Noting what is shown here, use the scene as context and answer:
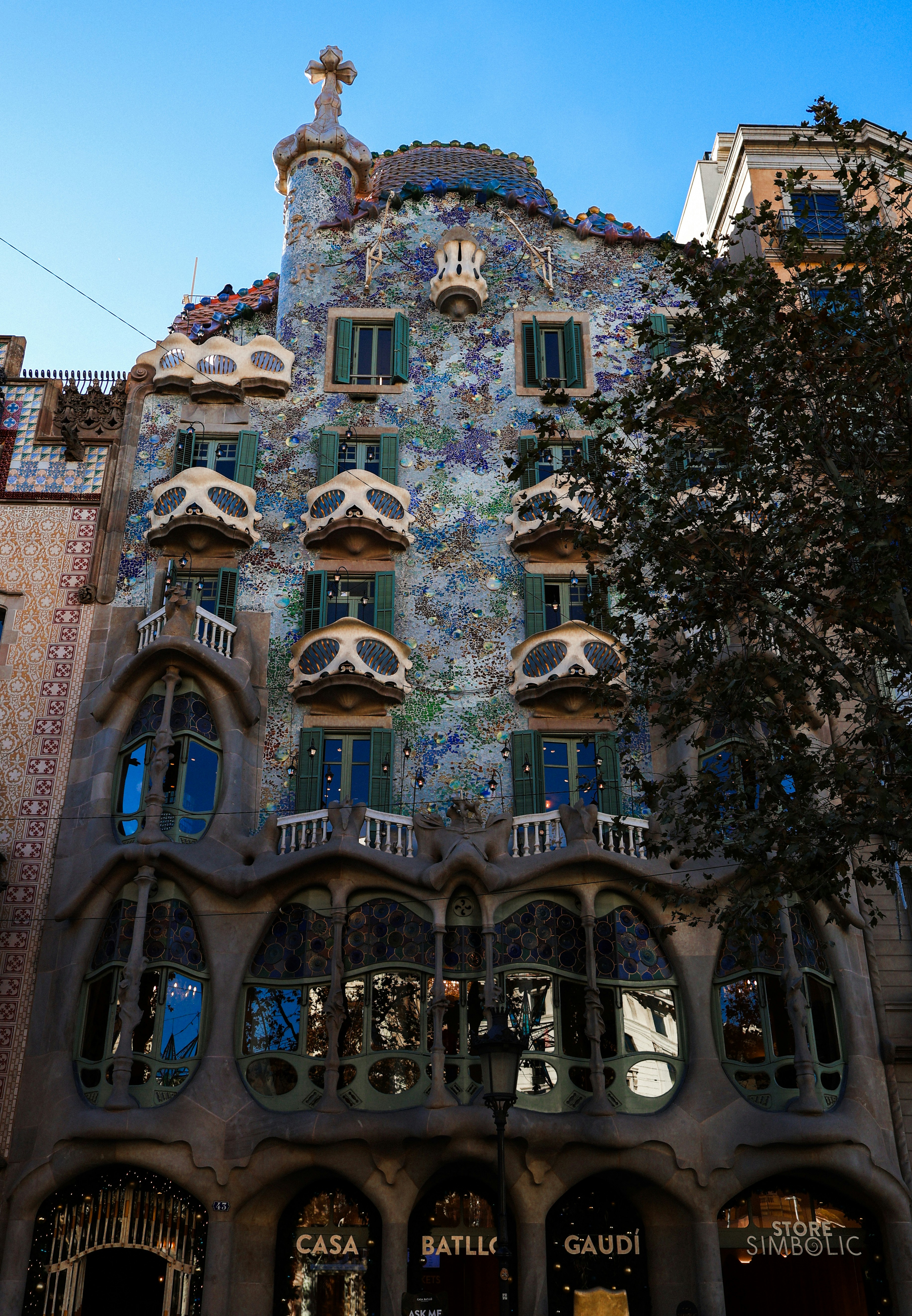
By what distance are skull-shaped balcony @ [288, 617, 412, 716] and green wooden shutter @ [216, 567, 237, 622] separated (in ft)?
5.69

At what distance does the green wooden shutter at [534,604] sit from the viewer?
24078 mm

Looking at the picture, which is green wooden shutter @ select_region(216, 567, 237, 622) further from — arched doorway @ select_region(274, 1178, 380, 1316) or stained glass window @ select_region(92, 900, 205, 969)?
arched doorway @ select_region(274, 1178, 380, 1316)

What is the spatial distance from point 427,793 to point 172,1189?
7.88m

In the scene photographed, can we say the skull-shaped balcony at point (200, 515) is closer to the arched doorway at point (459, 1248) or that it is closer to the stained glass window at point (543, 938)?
the stained glass window at point (543, 938)

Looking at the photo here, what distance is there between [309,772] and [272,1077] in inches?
214

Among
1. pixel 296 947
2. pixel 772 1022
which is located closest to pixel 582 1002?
pixel 772 1022

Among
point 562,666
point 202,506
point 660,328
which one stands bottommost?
point 562,666

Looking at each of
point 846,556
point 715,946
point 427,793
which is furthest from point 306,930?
point 846,556

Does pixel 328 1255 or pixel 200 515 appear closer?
pixel 328 1255

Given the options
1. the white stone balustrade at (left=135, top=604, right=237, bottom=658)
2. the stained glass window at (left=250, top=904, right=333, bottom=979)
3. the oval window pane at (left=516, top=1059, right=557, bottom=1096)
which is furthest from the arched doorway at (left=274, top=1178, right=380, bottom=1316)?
the white stone balustrade at (left=135, top=604, right=237, bottom=658)

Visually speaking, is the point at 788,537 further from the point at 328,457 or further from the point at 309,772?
the point at 328,457

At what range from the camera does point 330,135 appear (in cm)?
2962

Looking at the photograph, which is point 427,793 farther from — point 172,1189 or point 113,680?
point 172,1189

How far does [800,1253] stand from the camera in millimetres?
19641
